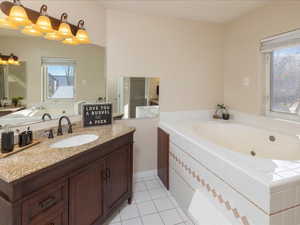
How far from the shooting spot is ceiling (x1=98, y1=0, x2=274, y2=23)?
208 cm

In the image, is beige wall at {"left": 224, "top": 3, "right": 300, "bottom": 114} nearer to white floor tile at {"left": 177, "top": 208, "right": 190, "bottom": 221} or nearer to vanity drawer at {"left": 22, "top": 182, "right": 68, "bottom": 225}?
white floor tile at {"left": 177, "top": 208, "right": 190, "bottom": 221}

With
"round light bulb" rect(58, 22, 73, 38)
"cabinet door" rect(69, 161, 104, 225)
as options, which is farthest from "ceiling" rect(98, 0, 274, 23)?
"cabinet door" rect(69, 161, 104, 225)

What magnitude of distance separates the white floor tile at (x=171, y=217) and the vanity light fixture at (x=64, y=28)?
1991mm

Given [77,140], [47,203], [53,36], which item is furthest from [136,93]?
[47,203]

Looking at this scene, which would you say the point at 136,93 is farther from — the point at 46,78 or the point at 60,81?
the point at 46,78

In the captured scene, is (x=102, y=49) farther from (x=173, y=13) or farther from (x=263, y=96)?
(x=263, y=96)

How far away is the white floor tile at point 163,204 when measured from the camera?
6.24 ft

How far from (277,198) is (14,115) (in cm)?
193

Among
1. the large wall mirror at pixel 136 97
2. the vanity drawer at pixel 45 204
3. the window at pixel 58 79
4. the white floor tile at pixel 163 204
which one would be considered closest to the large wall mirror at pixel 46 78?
the window at pixel 58 79

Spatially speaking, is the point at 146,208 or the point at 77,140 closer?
the point at 77,140

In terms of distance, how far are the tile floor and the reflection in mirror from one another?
3.17ft

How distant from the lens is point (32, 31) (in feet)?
5.00

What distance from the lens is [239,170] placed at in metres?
1.09

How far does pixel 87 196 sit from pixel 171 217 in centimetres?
89
